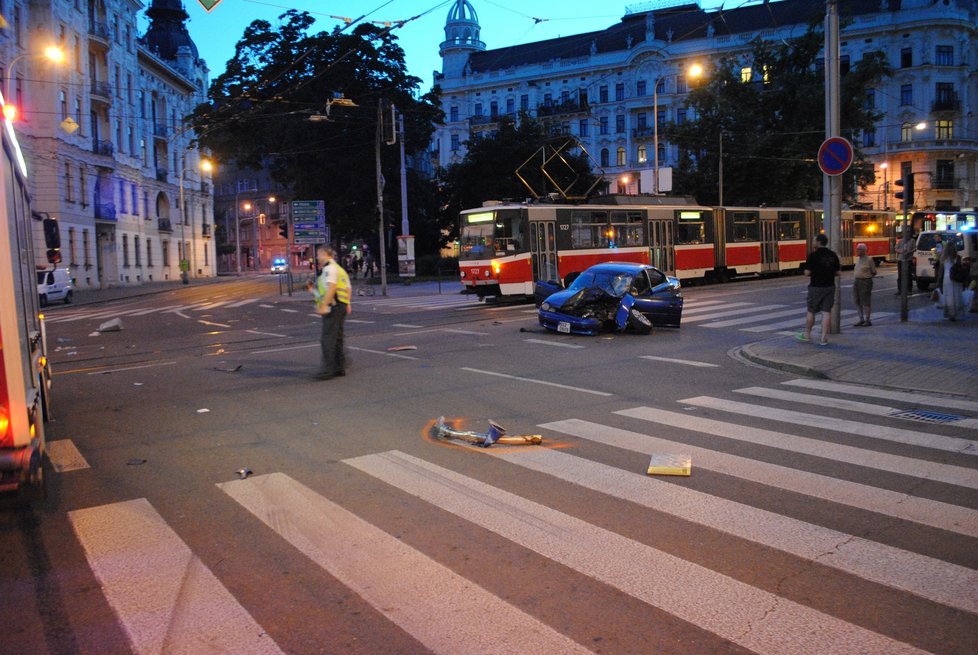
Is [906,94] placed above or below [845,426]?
above

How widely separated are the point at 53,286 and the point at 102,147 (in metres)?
19.3

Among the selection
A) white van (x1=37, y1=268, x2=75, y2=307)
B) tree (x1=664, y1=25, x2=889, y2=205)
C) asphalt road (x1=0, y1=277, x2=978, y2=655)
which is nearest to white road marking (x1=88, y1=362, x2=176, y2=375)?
asphalt road (x1=0, y1=277, x2=978, y2=655)

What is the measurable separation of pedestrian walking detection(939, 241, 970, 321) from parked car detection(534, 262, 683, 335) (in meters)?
5.62

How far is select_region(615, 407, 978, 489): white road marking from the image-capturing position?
6.14 m

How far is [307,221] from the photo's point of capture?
34.9 m

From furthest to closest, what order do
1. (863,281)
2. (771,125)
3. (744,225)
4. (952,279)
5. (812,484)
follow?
1. (771,125)
2. (744,225)
3. (952,279)
4. (863,281)
5. (812,484)

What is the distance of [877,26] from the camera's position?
6888 cm

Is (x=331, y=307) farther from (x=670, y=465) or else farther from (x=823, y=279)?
(x=823, y=279)

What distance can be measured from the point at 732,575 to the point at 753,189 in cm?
4983

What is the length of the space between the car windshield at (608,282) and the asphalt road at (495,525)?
6284 mm

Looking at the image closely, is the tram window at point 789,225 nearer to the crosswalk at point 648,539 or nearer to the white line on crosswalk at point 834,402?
the white line on crosswalk at point 834,402

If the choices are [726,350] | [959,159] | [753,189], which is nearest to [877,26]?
[959,159]

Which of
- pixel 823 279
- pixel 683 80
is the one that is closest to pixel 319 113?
pixel 823 279

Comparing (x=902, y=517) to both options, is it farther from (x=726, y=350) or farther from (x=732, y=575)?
(x=726, y=350)
